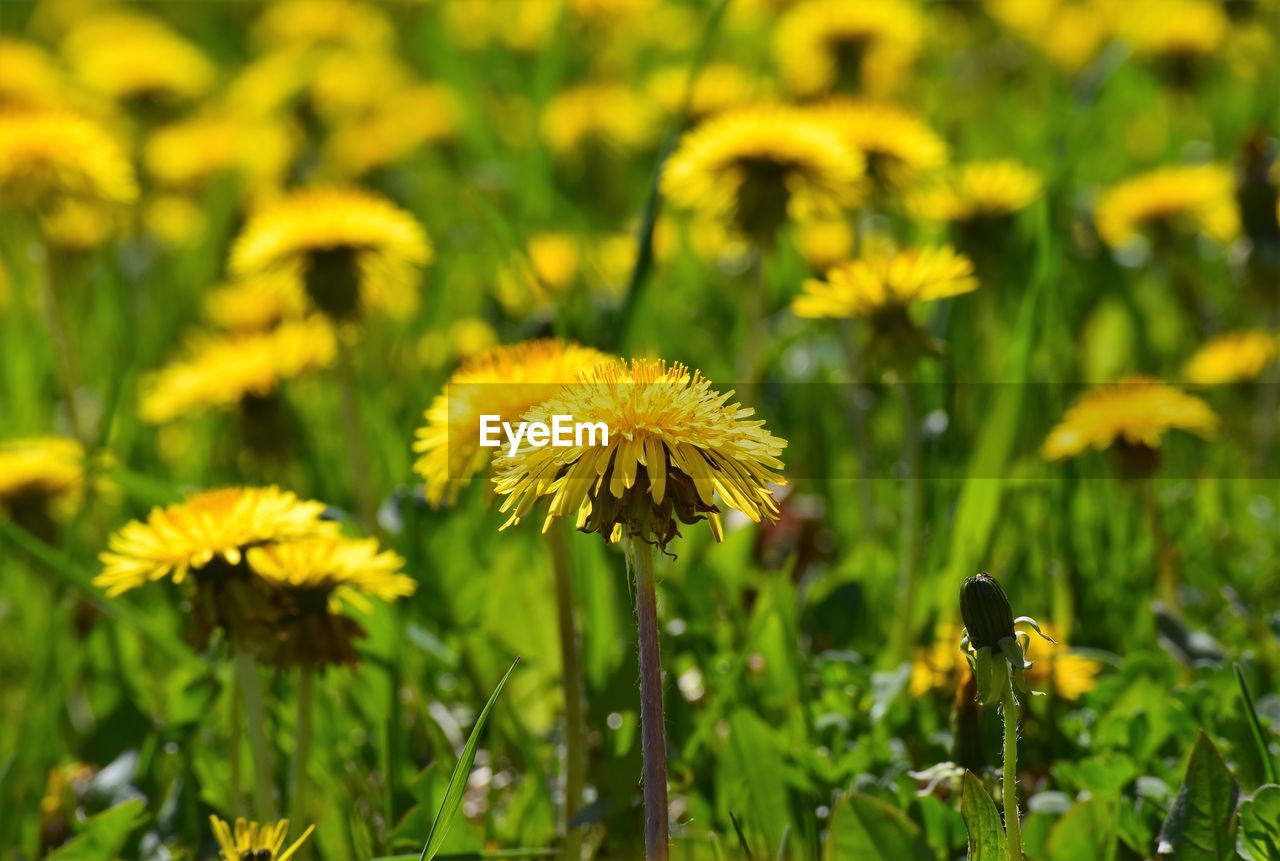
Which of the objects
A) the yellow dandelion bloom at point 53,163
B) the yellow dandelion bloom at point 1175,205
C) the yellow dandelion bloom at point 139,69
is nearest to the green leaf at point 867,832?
the yellow dandelion bloom at point 1175,205

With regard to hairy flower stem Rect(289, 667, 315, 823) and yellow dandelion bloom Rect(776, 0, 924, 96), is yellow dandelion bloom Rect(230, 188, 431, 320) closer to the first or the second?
hairy flower stem Rect(289, 667, 315, 823)

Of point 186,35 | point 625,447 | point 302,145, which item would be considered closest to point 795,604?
point 625,447

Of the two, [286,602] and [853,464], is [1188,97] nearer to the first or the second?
[853,464]

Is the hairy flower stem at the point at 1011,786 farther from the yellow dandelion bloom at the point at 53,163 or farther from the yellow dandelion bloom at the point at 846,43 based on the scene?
the yellow dandelion bloom at the point at 846,43

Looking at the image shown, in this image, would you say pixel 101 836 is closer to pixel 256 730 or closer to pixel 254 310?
pixel 256 730

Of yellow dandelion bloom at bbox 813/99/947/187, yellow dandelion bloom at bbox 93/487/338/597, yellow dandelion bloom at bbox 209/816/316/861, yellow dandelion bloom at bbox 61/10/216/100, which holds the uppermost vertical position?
yellow dandelion bloom at bbox 61/10/216/100

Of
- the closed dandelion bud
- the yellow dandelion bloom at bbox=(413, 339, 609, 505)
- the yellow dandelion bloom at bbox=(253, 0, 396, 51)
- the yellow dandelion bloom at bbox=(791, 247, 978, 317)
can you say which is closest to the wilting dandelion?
the closed dandelion bud
